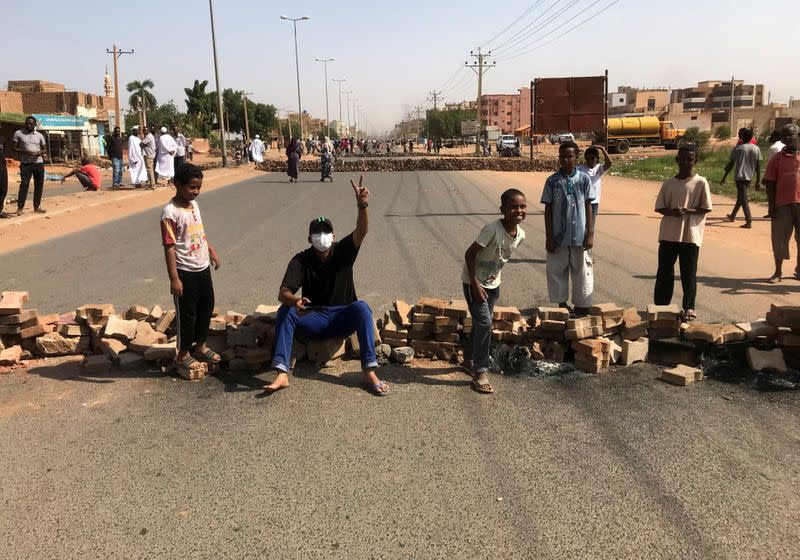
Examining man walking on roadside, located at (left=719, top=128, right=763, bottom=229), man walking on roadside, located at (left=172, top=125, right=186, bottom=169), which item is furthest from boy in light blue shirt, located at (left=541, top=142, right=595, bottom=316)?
man walking on roadside, located at (left=172, top=125, right=186, bottom=169)

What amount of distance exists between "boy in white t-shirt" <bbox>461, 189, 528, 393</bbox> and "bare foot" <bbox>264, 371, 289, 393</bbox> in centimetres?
137

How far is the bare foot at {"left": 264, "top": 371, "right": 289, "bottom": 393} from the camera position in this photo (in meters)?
4.41

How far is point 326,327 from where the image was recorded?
481 cm

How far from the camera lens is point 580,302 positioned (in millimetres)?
5762

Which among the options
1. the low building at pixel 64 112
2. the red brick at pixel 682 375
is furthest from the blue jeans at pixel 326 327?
the low building at pixel 64 112

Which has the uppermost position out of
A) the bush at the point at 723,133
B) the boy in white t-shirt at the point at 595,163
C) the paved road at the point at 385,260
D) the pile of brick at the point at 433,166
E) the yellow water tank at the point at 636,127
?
the yellow water tank at the point at 636,127

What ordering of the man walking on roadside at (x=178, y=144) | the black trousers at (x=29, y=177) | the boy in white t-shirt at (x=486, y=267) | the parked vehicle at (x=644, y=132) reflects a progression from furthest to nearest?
the parked vehicle at (x=644, y=132) → the man walking on roadside at (x=178, y=144) → the black trousers at (x=29, y=177) → the boy in white t-shirt at (x=486, y=267)

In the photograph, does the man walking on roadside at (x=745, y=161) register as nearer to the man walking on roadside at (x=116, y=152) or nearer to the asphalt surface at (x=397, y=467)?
the asphalt surface at (x=397, y=467)

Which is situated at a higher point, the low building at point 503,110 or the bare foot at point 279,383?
the low building at point 503,110

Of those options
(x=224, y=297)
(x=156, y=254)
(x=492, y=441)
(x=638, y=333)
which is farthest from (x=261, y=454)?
(x=156, y=254)

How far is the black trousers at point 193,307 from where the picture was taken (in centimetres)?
470

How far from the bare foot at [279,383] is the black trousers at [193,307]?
31.4 inches

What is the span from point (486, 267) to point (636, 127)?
5596cm

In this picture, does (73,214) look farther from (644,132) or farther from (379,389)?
Result: (644,132)
